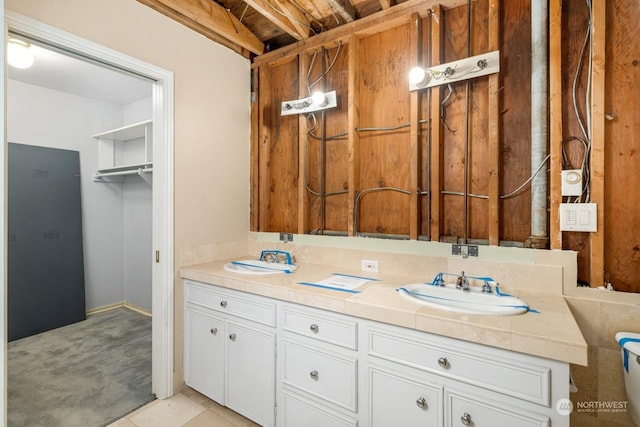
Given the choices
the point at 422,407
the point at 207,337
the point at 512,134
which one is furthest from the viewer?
the point at 207,337

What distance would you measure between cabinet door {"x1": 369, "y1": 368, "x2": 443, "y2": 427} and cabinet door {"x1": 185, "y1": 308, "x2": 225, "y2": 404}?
1.04 metres

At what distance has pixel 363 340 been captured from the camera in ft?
4.60

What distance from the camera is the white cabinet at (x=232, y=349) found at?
1728 millimetres

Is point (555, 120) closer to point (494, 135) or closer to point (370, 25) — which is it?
point (494, 135)

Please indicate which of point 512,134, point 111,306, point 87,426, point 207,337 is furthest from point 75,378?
point 512,134

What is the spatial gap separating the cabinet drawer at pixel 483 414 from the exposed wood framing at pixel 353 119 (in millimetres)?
1217

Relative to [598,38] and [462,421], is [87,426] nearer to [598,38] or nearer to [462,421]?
[462,421]

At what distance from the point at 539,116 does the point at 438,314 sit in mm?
1205

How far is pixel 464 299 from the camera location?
1.57 metres

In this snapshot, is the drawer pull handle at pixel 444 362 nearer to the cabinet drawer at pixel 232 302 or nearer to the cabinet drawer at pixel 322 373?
the cabinet drawer at pixel 322 373

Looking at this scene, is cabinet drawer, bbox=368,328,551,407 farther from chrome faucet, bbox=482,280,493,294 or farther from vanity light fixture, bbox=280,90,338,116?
vanity light fixture, bbox=280,90,338,116

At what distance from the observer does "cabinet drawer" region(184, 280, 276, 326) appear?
1734 millimetres

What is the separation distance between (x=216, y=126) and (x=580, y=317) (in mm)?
2615

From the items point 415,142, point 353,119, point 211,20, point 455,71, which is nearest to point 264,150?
point 353,119
